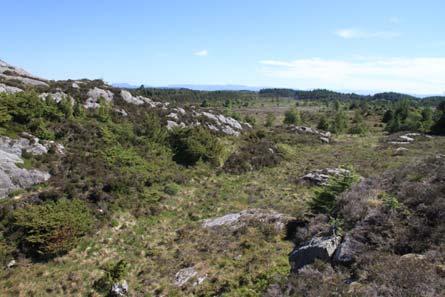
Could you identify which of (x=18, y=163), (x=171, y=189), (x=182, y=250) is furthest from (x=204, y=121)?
Result: (x=182, y=250)

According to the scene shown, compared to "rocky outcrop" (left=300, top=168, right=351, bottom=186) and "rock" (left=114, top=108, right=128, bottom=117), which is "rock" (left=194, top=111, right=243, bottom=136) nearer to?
"rock" (left=114, top=108, right=128, bottom=117)

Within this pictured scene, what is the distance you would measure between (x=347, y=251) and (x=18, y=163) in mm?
18895

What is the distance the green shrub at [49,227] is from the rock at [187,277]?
232 inches

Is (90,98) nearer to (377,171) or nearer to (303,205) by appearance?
(303,205)

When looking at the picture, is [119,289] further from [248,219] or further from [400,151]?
[400,151]

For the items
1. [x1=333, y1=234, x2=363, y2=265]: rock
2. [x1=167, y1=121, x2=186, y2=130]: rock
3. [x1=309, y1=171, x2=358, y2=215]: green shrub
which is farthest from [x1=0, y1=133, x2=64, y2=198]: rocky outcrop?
[x1=333, y1=234, x2=363, y2=265]: rock

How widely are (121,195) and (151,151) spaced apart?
29.0 feet

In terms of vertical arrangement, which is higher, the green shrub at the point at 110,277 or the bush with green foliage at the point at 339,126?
the bush with green foliage at the point at 339,126

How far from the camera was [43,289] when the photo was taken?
1318 cm

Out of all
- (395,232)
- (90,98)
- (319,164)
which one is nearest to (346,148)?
(319,164)

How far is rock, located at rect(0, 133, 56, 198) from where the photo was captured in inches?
731

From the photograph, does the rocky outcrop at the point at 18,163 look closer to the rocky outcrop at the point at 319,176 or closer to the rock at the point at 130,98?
the rock at the point at 130,98

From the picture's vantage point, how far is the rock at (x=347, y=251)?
10.6 meters

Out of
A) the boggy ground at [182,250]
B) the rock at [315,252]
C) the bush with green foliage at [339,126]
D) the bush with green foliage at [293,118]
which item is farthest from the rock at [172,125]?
the bush with green foliage at [293,118]
